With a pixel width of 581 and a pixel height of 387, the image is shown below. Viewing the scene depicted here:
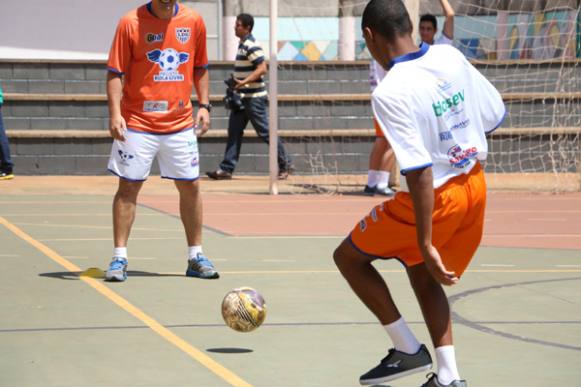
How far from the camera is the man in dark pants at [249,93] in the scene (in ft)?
58.6

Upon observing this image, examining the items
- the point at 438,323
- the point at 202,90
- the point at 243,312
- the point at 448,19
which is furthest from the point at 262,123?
the point at 438,323

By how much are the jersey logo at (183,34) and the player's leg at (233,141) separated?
8.62 metres

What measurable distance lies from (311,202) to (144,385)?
964 centimetres

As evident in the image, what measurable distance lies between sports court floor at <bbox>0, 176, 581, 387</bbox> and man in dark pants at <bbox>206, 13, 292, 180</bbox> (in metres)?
3.96

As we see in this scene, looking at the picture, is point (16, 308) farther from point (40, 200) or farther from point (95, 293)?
point (40, 200)

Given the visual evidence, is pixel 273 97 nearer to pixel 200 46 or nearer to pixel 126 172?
pixel 200 46

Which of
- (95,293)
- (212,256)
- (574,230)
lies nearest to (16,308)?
(95,293)

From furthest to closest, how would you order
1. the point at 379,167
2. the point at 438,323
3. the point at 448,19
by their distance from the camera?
the point at 379,167
the point at 448,19
the point at 438,323

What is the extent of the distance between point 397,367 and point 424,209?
85cm

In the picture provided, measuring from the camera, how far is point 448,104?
5707mm

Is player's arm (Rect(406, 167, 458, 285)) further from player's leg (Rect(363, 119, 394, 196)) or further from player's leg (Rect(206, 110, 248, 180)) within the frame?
player's leg (Rect(206, 110, 248, 180))

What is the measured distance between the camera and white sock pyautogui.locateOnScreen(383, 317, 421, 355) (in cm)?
602

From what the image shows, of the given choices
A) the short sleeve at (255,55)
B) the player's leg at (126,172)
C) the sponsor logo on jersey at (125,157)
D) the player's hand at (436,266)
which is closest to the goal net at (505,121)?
the short sleeve at (255,55)

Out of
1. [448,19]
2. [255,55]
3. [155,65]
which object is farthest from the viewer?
[255,55]
